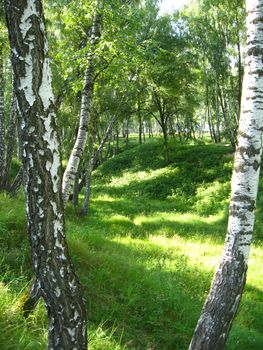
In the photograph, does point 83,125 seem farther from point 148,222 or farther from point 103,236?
point 148,222

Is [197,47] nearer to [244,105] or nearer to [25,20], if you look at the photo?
[244,105]

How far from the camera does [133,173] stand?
28.1m

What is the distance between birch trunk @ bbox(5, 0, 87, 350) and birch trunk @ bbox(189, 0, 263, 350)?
1946 mm

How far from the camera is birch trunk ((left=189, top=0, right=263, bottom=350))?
432 centimetres

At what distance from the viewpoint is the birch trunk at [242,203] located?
4316 millimetres

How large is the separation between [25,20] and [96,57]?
5660mm

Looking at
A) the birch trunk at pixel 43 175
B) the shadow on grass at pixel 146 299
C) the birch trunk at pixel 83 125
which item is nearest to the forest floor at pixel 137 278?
the shadow on grass at pixel 146 299

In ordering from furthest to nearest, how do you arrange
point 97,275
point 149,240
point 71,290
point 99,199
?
point 99,199, point 149,240, point 97,275, point 71,290

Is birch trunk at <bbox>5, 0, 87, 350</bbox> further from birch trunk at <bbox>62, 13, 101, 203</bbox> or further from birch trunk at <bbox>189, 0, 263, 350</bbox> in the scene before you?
birch trunk at <bbox>62, 13, 101, 203</bbox>

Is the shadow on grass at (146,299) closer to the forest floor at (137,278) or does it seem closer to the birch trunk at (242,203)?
the forest floor at (137,278)

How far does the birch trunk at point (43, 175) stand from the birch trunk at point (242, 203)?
6.38 feet

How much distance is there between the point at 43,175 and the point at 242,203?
105 inches

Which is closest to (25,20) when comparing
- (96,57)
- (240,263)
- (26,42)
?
(26,42)

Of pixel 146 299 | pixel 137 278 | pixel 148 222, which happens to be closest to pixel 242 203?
pixel 146 299
